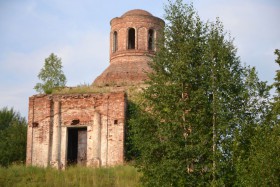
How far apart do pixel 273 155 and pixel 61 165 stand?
1082cm

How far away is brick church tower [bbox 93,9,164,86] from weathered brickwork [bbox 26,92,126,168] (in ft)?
11.1

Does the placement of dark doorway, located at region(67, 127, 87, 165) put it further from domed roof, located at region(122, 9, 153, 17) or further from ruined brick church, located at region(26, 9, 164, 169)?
domed roof, located at region(122, 9, 153, 17)

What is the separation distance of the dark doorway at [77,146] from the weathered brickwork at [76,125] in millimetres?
326

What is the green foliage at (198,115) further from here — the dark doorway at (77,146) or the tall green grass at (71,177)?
the dark doorway at (77,146)

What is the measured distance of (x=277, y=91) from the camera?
13.7 metres

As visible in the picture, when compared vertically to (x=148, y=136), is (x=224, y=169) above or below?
below

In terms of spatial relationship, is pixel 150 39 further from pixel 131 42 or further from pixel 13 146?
pixel 13 146

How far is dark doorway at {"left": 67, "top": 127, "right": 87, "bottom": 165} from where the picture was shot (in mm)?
17848

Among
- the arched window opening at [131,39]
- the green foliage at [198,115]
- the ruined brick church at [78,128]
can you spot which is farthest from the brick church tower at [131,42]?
the green foliage at [198,115]

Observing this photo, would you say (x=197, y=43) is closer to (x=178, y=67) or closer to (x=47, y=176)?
(x=178, y=67)

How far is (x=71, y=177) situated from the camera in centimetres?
1412

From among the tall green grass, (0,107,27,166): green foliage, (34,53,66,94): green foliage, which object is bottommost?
Result: the tall green grass

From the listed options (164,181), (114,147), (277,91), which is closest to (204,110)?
(164,181)

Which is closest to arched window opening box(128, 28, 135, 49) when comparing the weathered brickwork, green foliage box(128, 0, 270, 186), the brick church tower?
the brick church tower
